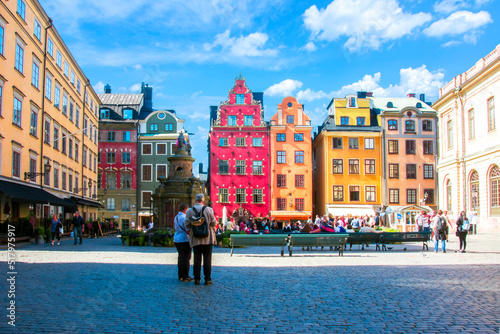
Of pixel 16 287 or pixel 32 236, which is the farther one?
pixel 32 236

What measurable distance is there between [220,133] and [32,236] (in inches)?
1298

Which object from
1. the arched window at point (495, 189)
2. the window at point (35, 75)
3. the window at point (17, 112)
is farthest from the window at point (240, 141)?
the window at point (17, 112)

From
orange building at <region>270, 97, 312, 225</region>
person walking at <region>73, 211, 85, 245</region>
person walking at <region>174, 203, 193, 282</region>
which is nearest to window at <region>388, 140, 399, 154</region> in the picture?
orange building at <region>270, 97, 312, 225</region>

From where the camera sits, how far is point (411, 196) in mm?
57094

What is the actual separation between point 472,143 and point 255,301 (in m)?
37.2

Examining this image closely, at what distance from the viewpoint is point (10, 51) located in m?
27.7

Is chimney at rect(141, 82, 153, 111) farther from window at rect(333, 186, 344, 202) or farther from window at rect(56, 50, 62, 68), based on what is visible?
window at rect(56, 50, 62, 68)

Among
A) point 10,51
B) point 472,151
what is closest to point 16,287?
point 10,51

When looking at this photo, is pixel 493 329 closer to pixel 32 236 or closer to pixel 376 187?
pixel 32 236

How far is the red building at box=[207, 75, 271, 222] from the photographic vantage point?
188ft

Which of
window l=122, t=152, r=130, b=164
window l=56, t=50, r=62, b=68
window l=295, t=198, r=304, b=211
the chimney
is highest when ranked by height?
the chimney

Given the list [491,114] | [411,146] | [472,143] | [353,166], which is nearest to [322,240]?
[491,114]

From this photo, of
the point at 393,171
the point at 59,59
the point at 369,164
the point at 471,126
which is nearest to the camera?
the point at 59,59

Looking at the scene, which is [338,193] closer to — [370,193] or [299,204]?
[370,193]
